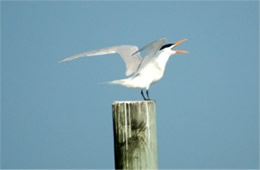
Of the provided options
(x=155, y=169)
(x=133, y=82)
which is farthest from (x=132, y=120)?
(x=133, y=82)

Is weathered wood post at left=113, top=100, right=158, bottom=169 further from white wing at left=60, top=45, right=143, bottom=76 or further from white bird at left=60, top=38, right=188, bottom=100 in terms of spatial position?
white wing at left=60, top=45, right=143, bottom=76

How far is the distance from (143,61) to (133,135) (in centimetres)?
319

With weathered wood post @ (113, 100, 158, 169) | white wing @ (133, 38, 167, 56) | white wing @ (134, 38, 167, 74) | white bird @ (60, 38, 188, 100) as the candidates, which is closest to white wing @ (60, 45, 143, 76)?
white bird @ (60, 38, 188, 100)

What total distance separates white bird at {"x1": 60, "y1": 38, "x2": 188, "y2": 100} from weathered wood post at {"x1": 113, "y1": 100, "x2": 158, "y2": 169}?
227cm

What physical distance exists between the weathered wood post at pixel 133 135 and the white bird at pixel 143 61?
227cm

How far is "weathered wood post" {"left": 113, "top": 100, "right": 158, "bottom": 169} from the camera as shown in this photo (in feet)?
12.5

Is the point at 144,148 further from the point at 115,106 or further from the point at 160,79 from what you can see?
the point at 160,79

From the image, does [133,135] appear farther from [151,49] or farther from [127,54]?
[127,54]

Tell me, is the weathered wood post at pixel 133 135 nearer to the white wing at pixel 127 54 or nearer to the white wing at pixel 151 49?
the white wing at pixel 151 49

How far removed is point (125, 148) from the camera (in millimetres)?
3826

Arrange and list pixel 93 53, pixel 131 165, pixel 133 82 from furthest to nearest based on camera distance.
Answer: pixel 93 53, pixel 133 82, pixel 131 165

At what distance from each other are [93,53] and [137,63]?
74 centimetres

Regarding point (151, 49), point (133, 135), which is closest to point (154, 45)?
point (151, 49)

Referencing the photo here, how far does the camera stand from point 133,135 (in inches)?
151
